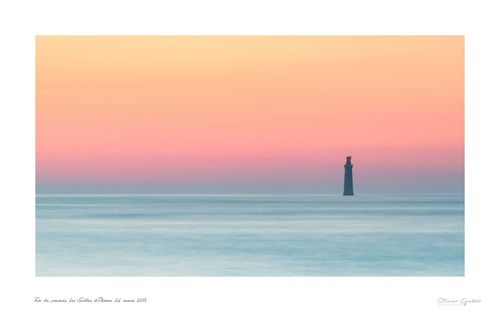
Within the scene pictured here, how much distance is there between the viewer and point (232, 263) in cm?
2806
